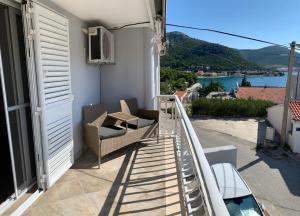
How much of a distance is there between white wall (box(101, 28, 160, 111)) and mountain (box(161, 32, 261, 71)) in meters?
39.3

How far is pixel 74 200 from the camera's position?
2738 millimetres

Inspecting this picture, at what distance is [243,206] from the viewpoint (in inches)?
230

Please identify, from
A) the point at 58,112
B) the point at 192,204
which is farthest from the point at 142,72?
the point at 192,204

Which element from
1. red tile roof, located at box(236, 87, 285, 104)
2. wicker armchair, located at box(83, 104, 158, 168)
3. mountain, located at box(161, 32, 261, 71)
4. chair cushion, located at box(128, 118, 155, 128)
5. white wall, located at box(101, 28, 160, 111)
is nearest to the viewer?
wicker armchair, located at box(83, 104, 158, 168)

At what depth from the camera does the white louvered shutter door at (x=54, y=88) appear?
277cm

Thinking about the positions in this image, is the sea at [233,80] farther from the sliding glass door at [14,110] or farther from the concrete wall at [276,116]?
the sliding glass door at [14,110]

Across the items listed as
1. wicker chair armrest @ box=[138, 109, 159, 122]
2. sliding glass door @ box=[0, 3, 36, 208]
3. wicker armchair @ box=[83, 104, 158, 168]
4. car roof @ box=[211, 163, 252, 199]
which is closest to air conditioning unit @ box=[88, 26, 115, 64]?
wicker armchair @ box=[83, 104, 158, 168]

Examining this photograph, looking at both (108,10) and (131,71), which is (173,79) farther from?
(108,10)

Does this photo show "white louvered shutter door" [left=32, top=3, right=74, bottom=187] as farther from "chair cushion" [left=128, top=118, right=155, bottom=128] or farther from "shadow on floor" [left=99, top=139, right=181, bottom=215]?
"chair cushion" [left=128, top=118, right=155, bottom=128]

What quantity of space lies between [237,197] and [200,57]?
146 feet

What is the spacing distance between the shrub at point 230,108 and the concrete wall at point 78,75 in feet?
59.8

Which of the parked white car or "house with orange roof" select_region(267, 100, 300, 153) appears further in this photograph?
"house with orange roof" select_region(267, 100, 300, 153)

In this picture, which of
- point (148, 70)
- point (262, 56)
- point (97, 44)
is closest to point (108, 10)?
point (97, 44)

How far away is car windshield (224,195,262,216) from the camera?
18.6 feet
